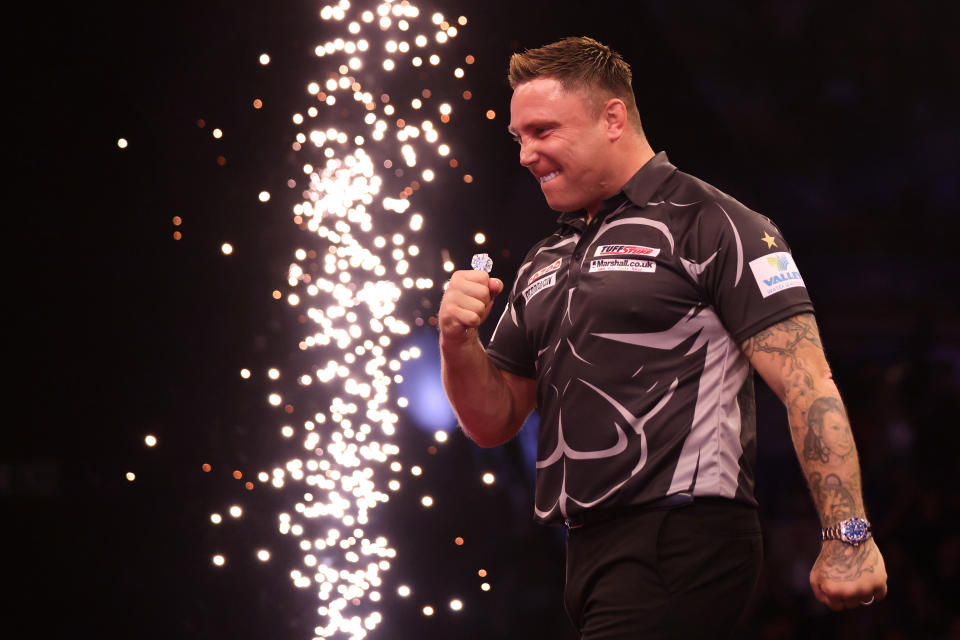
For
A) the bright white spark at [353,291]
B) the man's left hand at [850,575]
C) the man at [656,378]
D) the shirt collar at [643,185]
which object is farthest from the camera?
the bright white spark at [353,291]

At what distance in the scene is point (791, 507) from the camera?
4340 mm

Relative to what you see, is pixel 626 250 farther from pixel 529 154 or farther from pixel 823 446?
pixel 823 446

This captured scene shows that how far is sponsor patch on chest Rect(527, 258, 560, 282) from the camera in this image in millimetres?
1888

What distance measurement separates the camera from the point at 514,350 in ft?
6.56

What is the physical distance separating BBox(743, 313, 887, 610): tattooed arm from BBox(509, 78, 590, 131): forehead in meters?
0.58

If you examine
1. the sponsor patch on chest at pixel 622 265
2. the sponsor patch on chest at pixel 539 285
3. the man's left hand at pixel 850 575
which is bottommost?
the man's left hand at pixel 850 575

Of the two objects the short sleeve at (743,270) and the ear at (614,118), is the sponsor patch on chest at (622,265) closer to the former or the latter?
the short sleeve at (743,270)

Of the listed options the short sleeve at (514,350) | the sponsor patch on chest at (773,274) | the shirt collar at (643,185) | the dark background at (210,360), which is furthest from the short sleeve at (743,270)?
the dark background at (210,360)

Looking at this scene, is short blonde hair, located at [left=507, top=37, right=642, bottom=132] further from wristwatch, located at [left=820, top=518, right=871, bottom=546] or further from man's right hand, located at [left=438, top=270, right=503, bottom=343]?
wristwatch, located at [left=820, top=518, right=871, bottom=546]

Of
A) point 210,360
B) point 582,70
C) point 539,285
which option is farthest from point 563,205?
point 210,360

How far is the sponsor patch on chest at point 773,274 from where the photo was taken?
160 centimetres

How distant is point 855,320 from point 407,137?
2.74m

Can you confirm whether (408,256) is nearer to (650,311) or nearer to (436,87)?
(436,87)

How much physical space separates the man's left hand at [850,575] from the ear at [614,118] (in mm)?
865
